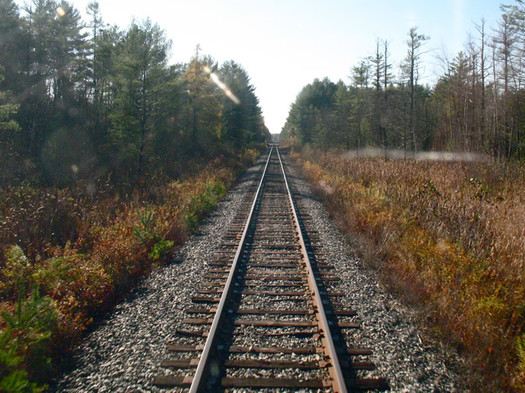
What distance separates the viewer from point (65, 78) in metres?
26.8

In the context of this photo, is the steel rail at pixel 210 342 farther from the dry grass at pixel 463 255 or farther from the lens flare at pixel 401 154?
the lens flare at pixel 401 154

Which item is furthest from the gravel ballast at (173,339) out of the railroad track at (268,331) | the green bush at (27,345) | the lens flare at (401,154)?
the lens flare at (401,154)

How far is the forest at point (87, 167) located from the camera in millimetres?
4650

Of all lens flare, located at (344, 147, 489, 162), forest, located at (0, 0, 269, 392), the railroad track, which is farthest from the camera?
lens flare, located at (344, 147, 489, 162)

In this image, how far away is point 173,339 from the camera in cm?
420

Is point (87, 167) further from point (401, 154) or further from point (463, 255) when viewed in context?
point (401, 154)

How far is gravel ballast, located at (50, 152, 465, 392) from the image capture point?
3.50 meters

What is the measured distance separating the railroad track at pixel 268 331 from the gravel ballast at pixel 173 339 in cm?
18

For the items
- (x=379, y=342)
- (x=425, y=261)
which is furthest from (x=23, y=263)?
(x=425, y=261)

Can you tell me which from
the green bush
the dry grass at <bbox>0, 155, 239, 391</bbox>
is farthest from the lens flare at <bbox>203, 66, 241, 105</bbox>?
the green bush

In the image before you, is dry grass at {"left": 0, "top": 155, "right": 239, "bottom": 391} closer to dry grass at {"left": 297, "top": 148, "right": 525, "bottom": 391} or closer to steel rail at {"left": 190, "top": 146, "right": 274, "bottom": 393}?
steel rail at {"left": 190, "top": 146, "right": 274, "bottom": 393}

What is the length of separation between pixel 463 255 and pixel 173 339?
16.2 feet

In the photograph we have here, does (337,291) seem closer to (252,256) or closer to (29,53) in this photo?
(252,256)

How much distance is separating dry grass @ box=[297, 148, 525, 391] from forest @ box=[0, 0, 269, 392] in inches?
182
